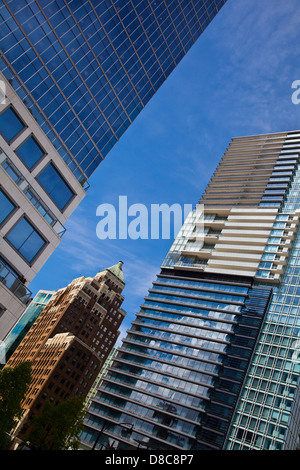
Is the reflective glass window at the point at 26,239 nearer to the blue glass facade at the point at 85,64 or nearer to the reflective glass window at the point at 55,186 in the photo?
the reflective glass window at the point at 55,186

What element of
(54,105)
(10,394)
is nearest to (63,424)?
(10,394)

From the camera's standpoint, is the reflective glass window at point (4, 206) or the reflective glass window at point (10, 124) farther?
the reflective glass window at point (10, 124)

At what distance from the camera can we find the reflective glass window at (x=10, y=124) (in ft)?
90.2

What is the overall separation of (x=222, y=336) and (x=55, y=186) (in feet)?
224

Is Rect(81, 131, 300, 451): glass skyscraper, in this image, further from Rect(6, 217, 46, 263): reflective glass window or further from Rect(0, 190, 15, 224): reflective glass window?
Rect(0, 190, 15, 224): reflective glass window

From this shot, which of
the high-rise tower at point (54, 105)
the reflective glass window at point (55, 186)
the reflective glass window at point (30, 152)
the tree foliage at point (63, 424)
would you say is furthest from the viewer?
the tree foliage at point (63, 424)

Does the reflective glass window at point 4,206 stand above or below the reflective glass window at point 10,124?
below

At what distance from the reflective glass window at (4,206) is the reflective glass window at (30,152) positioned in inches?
163

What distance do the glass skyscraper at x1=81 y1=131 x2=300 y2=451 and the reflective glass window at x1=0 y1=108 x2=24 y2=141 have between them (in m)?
69.8

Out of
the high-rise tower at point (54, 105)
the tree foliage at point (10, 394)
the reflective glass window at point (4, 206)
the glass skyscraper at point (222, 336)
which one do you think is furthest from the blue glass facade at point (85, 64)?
the glass skyscraper at point (222, 336)

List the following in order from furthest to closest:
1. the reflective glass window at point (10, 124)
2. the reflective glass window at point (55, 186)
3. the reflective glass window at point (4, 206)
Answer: the reflective glass window at point (55, 186) → the reflective glass window at point (10, 124) → the reflective glass window at point (4, 206)

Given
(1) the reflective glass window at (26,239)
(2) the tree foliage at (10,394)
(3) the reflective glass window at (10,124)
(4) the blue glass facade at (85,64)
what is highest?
(4) the blue glass facade at (85,64)

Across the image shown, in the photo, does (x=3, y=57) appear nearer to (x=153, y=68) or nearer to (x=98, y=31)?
(x=98, y=31)
